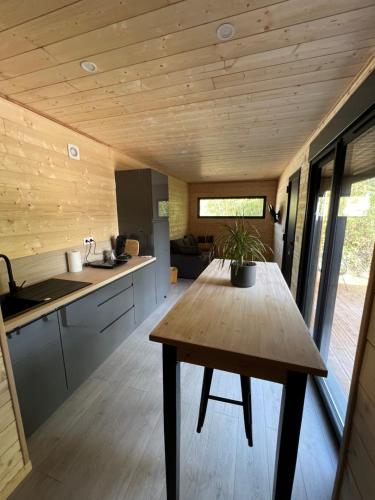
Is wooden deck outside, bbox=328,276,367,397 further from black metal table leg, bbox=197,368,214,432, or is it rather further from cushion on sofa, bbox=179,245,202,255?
cushion on sofa, bbox=179,245,202,255

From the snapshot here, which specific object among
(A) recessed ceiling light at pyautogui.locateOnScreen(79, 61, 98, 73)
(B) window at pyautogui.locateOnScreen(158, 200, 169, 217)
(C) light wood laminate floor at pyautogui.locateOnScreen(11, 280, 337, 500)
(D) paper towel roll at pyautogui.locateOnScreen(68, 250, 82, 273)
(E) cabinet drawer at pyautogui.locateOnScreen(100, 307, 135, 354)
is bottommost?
(C) light wood laminate floor at pyautogui.locateOnScreen(11, 280, 337, 500)

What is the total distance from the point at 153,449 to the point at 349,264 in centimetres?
189

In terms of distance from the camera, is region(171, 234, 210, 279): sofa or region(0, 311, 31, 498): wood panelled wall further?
region(171, 234, 210, 279): sofa

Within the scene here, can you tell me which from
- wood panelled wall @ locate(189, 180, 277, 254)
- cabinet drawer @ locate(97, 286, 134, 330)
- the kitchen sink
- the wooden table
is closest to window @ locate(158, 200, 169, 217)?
cabinet drawer @ locate(97, 286, 134, 330)

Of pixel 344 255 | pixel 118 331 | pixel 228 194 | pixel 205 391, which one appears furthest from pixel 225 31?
pixel 228 194

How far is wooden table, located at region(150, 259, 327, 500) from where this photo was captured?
2.48ft

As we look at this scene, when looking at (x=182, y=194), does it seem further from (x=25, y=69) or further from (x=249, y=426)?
(x=249, y=426)

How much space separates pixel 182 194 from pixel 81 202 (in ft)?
13.6

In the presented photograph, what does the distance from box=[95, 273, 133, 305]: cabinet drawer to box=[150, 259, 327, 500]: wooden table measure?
1135 millimetres

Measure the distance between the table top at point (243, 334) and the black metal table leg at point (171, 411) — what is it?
52mm

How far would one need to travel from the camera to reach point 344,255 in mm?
1600

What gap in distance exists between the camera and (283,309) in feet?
3.65

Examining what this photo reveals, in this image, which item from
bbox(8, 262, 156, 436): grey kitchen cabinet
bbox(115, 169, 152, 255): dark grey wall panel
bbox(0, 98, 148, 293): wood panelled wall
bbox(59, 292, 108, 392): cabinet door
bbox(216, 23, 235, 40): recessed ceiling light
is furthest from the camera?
bbox(115, 169, 152, 255): dark grey wall panel

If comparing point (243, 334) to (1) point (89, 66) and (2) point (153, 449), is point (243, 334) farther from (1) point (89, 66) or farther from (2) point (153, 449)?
(1) point (89, 66)
